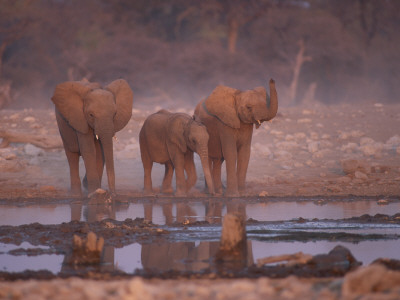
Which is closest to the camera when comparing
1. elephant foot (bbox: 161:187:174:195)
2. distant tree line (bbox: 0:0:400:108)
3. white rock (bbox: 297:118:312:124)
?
elephant foot (bbox: 161:187:174:195)

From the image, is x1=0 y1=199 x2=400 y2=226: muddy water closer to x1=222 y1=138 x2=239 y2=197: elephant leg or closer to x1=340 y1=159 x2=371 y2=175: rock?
x1=222 y1=138 x2=239 y2=197: elephant leg

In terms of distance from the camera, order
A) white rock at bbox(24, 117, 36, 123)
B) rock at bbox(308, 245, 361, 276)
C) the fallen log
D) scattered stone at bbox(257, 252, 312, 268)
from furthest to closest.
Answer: white rock at bbox(24, 117, 36, 123) < the fallen log < scattered stone at bbox(257, 252, 312, 268) < rock at bbox(308, 245, 361, 276)

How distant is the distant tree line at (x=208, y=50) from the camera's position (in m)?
35.2

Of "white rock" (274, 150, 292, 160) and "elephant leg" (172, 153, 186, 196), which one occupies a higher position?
"white rock" (274, 150, 292, 160)

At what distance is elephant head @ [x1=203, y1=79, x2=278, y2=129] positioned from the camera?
42.9ft

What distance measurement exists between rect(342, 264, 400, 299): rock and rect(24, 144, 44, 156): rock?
11701mm

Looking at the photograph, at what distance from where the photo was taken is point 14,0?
35094 mm

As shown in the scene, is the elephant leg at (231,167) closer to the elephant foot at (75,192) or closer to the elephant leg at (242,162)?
the elephant leg at (242,162)

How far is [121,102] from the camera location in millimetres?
13195

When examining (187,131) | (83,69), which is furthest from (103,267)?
(83,69)

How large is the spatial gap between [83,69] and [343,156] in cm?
1993

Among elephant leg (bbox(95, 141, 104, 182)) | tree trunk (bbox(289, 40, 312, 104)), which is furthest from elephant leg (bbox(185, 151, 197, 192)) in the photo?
tree trunk (bbox(289, 40, 312, 104))

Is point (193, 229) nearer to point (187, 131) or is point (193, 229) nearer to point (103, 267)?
point (103, 267)

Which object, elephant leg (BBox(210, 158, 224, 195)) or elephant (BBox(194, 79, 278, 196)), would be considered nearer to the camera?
elephant (BBox(194, 79, 278, 196))
